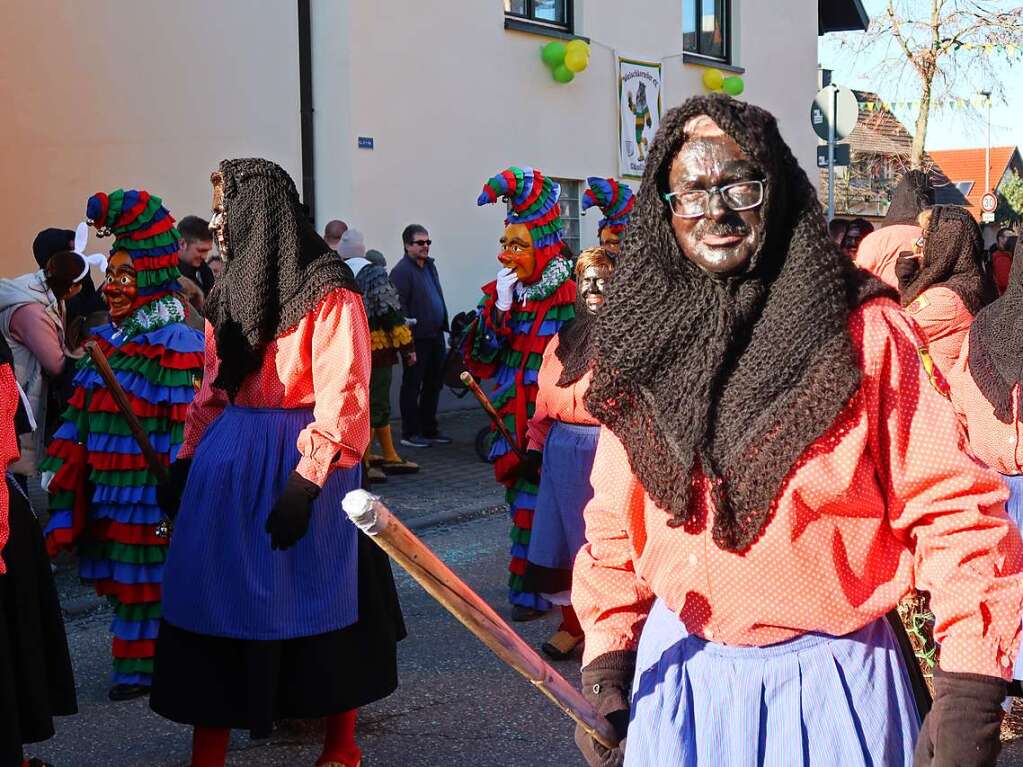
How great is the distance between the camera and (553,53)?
13.4 meters

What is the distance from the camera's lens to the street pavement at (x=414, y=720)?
14.1 feet

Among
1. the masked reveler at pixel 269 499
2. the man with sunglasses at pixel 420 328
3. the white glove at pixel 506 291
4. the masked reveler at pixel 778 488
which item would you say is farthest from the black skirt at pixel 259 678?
the man with sunglasses at pixel 420 328

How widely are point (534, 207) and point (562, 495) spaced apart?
1.76m

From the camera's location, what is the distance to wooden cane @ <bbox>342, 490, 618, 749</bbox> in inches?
63.8

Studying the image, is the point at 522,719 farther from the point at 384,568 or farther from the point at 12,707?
the point at 12,707

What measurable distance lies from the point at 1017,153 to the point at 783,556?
2142 inches

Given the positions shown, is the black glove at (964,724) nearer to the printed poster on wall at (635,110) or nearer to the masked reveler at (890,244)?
the masked reveler at (890,244)

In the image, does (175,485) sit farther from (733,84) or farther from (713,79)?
(733,84)

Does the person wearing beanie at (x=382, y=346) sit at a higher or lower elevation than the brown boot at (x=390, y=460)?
higher

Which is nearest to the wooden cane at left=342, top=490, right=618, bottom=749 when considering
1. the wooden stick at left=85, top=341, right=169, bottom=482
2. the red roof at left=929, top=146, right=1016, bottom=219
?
the wooden stick at left=85, top=341, right=169, bottom=482

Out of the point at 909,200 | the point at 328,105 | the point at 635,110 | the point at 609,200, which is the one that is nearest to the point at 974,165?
the point at 635,110

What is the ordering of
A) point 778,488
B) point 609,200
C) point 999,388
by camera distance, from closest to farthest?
point 778,488
point 999,388
point 609,200

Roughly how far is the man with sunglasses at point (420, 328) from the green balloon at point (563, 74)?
3733 millimetres

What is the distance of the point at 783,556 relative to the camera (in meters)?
2.04
